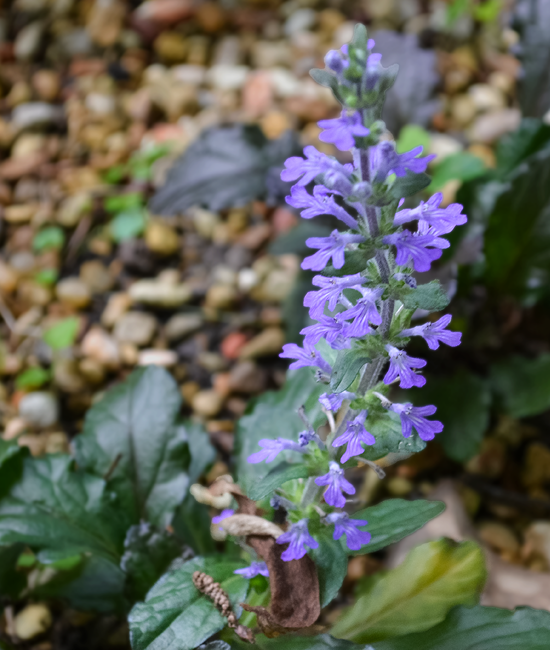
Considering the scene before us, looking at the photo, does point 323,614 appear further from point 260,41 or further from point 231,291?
point 260,41

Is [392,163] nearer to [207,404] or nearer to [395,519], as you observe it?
[395,519]

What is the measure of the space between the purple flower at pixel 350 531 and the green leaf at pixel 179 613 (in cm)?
23

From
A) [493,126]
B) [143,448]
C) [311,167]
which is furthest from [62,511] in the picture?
[493,126]

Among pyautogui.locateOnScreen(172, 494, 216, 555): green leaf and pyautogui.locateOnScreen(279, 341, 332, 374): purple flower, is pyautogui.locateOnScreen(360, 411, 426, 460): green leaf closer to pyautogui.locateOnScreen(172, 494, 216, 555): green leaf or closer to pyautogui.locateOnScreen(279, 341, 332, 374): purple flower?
pyautogui.locateOnScreen(279, 341, 332, 374): purple flower

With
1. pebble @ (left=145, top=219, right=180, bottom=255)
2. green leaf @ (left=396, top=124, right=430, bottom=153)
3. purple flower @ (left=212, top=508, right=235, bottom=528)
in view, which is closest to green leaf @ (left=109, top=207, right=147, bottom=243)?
pebble @ (left=145, top=219, right=180, bottom=255)

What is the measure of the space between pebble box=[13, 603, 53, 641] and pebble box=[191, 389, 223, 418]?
2.16 feet

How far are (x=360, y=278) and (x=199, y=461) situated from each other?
783mm

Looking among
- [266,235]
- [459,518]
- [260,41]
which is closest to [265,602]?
[459,518]

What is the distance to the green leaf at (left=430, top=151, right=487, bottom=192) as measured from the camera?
187 centimetres

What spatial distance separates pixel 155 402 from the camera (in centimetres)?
136

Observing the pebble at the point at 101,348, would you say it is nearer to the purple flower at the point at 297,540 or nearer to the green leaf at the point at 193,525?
the green leaf at the point at 193,525

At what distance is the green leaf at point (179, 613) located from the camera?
3.18 ft

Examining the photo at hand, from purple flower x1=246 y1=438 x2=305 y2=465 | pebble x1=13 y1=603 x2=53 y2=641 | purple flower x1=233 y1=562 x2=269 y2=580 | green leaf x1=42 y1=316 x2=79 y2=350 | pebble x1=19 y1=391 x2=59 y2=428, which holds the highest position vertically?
purple flower x1=246 y1=438 x2=305 y2=465

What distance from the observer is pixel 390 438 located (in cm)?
93
